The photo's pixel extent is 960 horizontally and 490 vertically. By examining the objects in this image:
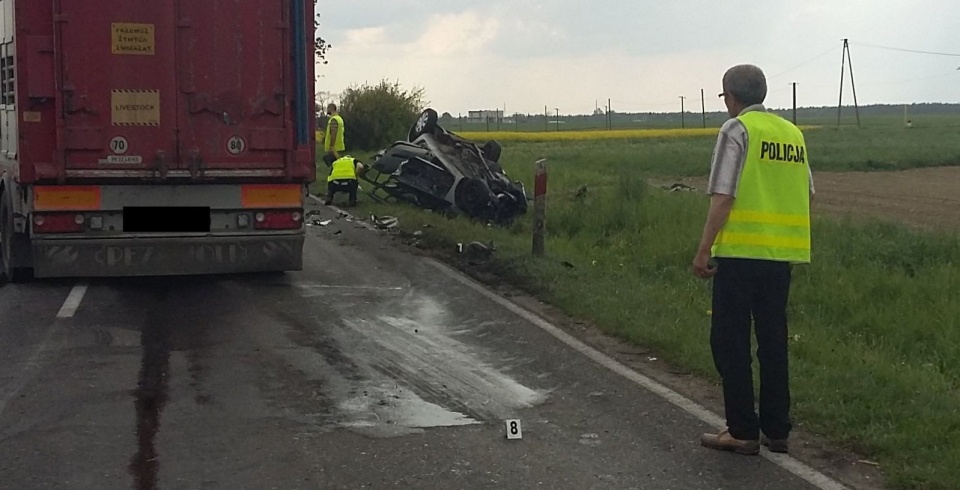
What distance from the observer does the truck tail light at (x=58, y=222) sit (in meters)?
10.5

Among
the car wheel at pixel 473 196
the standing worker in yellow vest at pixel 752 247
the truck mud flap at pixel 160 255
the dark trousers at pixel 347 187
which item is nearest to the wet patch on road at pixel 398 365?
the truck mud flap at pixel 160 255

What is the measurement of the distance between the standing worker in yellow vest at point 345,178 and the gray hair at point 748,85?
48.3 feet

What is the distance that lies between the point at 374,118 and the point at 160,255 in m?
30.9

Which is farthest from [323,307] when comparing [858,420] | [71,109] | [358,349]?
[858,420]

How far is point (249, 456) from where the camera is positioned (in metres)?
6.03

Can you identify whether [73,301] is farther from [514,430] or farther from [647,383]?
[514,430]

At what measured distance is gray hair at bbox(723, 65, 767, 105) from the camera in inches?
243

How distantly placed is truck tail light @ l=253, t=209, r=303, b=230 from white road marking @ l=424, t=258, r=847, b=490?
1.78 m

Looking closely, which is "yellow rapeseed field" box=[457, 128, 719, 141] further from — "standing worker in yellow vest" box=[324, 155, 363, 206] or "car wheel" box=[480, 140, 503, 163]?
"car wheel" box=[480, 140, 503, 163]

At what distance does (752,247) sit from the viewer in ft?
20.1

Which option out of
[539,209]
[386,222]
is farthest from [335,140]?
[539,209]

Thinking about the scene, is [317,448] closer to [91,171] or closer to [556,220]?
[91,171]

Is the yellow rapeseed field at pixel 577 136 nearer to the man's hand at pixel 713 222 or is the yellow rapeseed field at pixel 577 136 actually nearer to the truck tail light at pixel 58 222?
the truck tail light at pixel 58 222

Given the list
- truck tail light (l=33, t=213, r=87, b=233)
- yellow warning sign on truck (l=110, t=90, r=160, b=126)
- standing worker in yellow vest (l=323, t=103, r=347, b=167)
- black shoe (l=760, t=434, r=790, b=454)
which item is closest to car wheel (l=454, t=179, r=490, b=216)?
standing worker in yellow vest (l=323, t=103, r=347, b=167)
